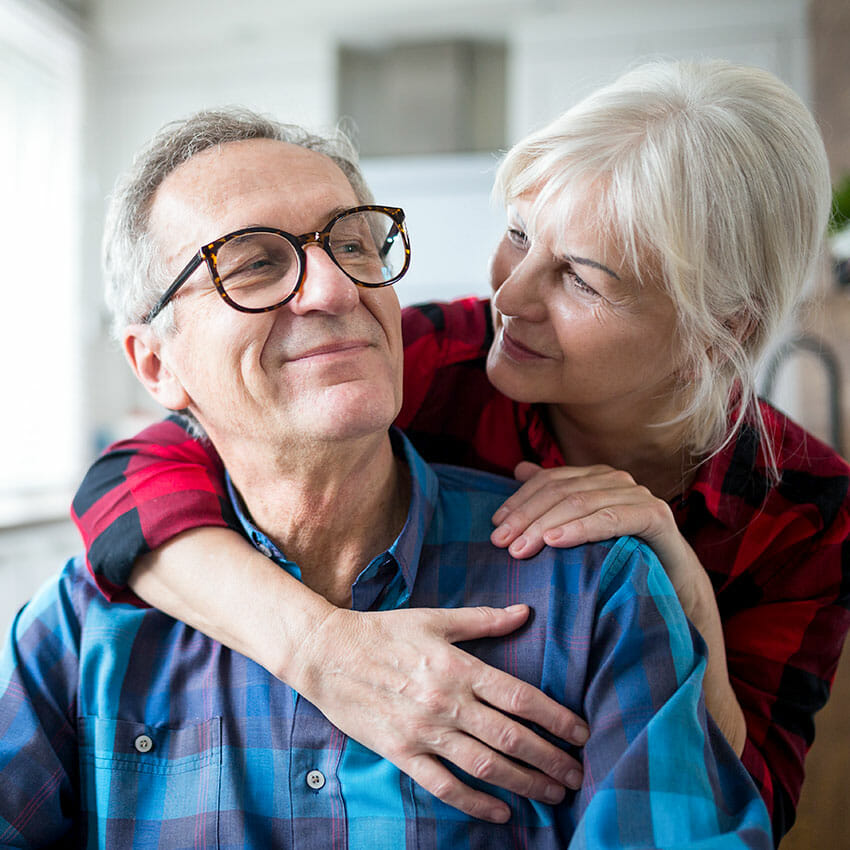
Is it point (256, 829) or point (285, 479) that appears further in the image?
point (285, 479)

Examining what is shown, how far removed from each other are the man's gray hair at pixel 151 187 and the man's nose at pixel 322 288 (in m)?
0.19

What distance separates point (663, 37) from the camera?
11.9ft

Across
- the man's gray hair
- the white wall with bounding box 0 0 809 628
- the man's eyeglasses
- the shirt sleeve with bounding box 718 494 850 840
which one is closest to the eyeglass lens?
the man's eyeglasses

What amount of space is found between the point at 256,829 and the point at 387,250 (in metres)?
0.76

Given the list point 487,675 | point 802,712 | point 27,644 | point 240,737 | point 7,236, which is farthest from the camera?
point 7,236

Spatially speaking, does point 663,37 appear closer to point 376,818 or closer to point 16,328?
point 16,328

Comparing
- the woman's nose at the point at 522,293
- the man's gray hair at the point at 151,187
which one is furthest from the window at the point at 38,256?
the woman's nose at the point at 522,293

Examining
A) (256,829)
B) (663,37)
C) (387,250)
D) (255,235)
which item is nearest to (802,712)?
(256,829)

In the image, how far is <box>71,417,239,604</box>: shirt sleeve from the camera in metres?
1.09

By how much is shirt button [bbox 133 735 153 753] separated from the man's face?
37 centimetres

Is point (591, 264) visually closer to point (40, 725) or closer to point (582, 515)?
point (582, 515)

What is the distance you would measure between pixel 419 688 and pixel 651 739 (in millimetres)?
238

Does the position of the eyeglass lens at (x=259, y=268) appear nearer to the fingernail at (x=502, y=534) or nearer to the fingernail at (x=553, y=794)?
the fingernail at (x=502, y=534)

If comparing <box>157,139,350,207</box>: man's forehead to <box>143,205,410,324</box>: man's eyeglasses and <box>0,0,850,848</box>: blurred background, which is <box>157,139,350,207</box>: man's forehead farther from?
<box>0,0,850,848</box>: blurred background
